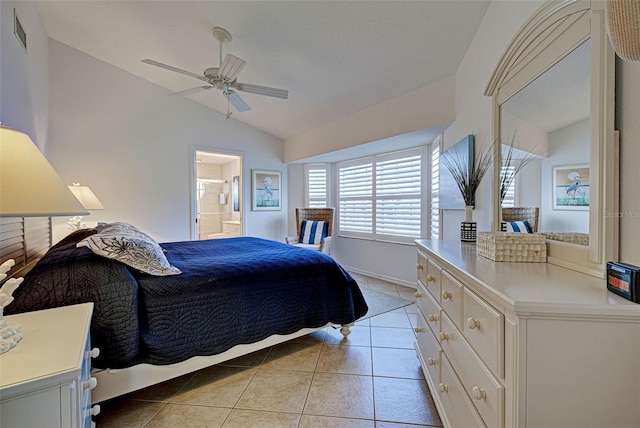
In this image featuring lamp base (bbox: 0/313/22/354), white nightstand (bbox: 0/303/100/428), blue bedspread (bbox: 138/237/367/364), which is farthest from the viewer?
blue bedspread (bbox: 138/237/367/364)

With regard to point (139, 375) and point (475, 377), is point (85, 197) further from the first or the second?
point (475, 377)

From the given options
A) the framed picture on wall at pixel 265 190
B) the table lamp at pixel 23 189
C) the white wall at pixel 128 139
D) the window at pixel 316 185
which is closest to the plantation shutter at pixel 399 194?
the window at pixel 316 185

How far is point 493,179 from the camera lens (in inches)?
72.0

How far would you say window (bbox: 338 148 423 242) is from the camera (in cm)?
402

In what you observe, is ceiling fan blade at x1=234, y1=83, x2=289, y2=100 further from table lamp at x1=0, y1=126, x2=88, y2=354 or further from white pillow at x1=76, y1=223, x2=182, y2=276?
table lamp at x1=0, y1=126, x2=88, y2=354

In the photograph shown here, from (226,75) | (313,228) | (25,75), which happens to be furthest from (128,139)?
(313,228)

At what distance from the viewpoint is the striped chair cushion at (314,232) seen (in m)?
4.75

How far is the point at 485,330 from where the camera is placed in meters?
0.95

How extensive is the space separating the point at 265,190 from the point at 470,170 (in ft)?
11.8

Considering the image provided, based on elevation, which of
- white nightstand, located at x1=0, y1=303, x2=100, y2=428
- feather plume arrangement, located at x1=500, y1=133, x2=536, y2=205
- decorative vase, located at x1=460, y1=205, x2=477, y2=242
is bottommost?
white nightstand, located at x1=0, y1=303, x2=100, y2=428

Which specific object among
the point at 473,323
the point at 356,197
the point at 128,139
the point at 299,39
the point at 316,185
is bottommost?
the point at 473,323

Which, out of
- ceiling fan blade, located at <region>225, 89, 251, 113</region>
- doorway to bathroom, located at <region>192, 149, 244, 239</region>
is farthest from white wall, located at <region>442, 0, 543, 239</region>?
doorway to bathroom, located at <region>192, 149, 244, 239</region>

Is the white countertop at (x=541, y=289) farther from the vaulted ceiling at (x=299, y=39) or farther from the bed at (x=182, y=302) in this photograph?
the vaulted ceiling at (x=299, y=39)

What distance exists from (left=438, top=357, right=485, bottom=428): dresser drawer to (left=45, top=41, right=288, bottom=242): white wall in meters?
3.98
